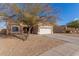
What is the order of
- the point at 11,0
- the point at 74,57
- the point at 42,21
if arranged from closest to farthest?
the point at 74,57
the point at 11,0
the point at 42,21

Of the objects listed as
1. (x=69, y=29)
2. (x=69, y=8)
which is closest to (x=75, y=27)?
(x=69, y=29)

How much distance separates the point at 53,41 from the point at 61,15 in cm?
161

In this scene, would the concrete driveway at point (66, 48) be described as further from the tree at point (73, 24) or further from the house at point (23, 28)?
the tree at point (73, 24)

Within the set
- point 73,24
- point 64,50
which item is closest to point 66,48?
point 64,50

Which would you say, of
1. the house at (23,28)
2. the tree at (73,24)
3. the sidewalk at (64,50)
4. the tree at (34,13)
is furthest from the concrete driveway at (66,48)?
the tree at (34,13)

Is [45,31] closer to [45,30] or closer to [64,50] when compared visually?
[45,30]

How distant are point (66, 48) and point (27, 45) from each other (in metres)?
1.92

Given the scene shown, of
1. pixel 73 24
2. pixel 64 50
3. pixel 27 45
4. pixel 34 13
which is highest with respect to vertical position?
pixel 34 13

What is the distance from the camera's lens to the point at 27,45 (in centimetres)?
1246

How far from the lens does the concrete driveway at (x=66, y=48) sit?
1149 centimetres

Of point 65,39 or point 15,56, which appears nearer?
point 15,56

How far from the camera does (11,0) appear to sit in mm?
11844

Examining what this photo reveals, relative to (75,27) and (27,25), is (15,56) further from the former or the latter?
(75,27)

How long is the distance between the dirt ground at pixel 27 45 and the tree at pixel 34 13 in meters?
0.58
